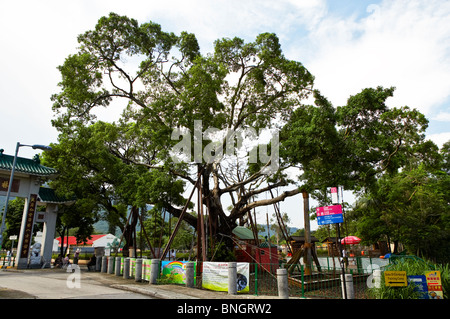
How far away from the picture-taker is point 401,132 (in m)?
14.3

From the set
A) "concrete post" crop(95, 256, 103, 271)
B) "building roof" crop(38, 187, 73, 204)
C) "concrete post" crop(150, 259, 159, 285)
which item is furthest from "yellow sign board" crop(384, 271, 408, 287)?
"building roof" crop(38, 187, 73, 204)

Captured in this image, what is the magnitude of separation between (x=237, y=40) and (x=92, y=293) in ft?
47.6

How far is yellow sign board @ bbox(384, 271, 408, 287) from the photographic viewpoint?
8461 mm

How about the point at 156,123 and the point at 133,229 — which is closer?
the point at 156,123

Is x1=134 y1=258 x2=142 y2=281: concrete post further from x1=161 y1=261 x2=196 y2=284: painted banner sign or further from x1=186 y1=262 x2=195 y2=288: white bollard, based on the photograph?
x1=186 y1=262 x2=195 y2=288: white bollard

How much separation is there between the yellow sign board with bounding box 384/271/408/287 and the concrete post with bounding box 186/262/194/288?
795cm

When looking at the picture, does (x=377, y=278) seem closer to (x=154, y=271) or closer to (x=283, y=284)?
(x=283, y=284)

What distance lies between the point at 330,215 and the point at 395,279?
98.8 inches

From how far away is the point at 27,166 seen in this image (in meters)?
21.7

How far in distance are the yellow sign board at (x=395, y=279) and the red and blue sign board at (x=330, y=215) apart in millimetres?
2072

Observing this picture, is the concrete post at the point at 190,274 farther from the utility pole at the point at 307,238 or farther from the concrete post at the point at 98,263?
the concrete post at the point at 98,263

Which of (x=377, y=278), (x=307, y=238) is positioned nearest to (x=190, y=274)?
(x=307, y=238)
